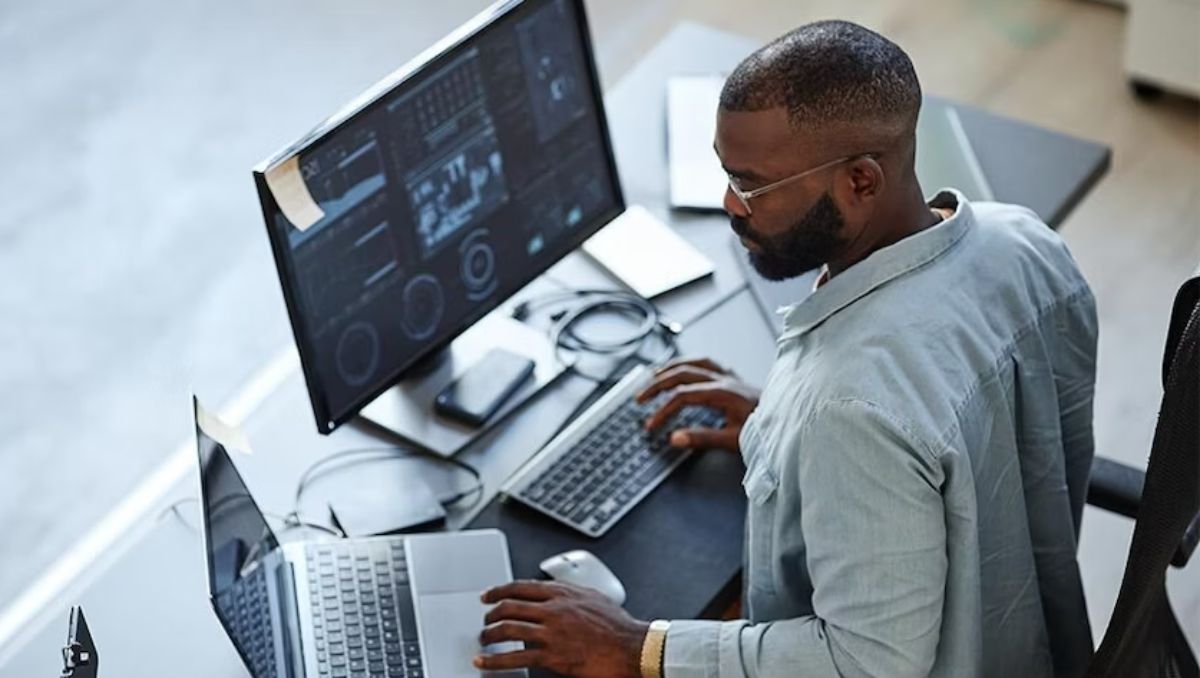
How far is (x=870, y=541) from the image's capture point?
1803mm

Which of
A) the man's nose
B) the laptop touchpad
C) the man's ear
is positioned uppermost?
the man's ear

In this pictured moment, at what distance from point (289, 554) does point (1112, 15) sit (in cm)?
305

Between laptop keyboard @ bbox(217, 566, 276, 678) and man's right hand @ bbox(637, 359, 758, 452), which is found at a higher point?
man's right hand @ bbox(637, 359, 758, 452)

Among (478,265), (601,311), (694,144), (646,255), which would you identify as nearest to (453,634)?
(478,265)

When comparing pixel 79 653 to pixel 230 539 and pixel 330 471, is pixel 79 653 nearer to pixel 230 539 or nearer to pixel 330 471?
pixel 230 539

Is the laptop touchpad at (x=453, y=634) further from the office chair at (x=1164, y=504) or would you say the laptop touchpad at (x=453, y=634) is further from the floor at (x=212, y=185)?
the floor at (x=212, y=185)

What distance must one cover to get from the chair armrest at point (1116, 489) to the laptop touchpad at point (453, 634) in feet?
2.56

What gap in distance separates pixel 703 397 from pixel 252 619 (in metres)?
0.69

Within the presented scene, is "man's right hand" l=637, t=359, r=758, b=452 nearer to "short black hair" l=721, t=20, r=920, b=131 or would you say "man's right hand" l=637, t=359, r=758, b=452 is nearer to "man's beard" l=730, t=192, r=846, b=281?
"man's beard" l=730, t=192, r=846, b=281

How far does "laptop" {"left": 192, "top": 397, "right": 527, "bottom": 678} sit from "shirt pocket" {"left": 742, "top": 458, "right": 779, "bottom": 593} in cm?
28

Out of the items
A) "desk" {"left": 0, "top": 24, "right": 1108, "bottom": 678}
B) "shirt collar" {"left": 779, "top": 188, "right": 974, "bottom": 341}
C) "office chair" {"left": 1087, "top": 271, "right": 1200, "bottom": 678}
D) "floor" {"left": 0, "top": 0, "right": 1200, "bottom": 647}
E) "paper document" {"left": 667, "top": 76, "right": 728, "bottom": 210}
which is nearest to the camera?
"office chair" {"left": 1087, "top": 271, "right": 1200, "bottom": 678}

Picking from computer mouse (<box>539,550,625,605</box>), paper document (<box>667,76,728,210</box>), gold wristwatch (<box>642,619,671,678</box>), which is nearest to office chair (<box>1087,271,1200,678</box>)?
gold wristwatch (<box>642,619,671,678</box>)

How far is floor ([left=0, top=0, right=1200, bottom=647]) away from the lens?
355 cm

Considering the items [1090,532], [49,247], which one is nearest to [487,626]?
[1090,532]
